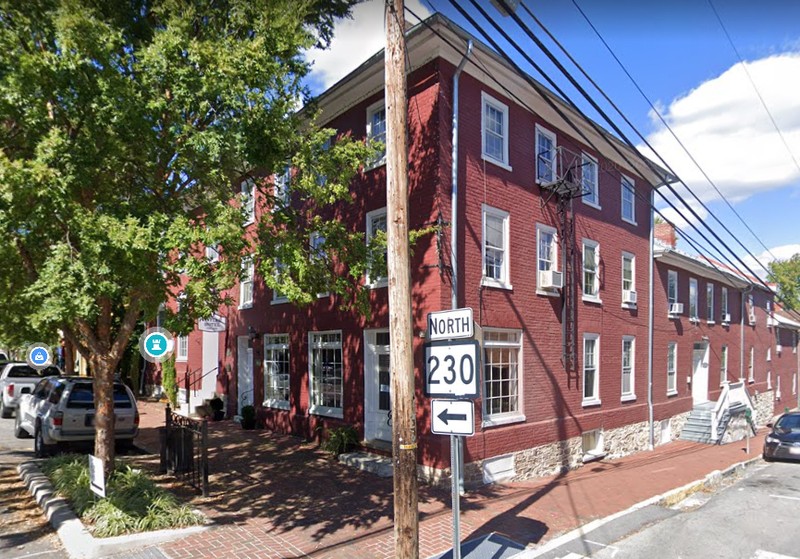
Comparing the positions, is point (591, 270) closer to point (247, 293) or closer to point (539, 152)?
point (539, 152)

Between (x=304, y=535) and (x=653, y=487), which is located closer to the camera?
(x=304, y=535)

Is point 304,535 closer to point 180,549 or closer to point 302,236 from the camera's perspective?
point 180,549

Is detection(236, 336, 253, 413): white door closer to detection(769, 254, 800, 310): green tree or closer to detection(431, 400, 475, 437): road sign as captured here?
detection(431, 400, 475, 437): road sign

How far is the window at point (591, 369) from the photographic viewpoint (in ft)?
53.3

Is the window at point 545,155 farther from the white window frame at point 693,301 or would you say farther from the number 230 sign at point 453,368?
the white window frame at point 693,301

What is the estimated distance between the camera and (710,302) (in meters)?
26.2

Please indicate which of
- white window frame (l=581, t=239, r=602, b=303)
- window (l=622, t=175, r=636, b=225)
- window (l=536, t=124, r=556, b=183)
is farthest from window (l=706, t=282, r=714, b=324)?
window (l=536, t=124, r=556, b=183)

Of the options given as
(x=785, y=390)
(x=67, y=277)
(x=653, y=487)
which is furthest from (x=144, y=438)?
(x=785, y=390)

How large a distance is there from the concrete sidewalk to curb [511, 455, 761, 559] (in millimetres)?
181

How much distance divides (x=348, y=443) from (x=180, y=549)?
5979 millimetres

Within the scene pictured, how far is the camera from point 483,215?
496 inches

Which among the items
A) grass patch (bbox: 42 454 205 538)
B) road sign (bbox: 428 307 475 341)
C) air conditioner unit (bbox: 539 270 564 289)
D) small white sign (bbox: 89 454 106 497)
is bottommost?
grass patch (bbox: 42 454 205 538)

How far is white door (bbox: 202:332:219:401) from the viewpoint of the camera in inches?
819

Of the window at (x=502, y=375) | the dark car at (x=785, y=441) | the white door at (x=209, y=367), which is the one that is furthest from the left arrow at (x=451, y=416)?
the white door at (x=209, y=367)
